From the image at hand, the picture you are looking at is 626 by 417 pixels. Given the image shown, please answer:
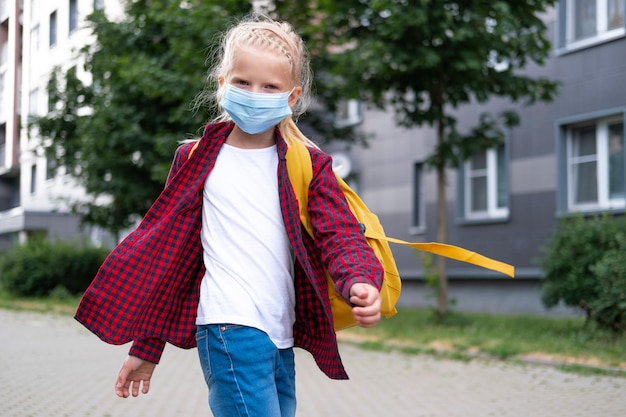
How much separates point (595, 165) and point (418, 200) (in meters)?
5.59

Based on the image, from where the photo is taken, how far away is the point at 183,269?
106 inches

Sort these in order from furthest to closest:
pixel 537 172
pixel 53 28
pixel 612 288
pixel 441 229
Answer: pixel 537 172, pixel 53 28, pixel 441 229, pixel 612 288

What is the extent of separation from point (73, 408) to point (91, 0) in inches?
567

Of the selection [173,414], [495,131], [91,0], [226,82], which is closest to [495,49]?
[495,131]

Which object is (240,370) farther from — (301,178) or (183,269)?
(301,178)

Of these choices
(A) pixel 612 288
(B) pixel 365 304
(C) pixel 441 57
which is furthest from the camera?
(C) pixel 441 57

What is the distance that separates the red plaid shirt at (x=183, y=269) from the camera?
258 cm

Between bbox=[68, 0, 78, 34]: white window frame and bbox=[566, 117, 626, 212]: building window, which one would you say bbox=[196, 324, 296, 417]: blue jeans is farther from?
bbox=[68, 0, 78, 34]: white window frame

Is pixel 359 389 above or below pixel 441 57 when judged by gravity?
below

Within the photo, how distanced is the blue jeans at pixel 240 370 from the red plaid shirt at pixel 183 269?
17 cm

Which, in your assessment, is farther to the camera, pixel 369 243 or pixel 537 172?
pixel 537 172

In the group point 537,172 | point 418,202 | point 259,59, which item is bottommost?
point 259,59

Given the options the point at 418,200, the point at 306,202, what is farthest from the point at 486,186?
the point at 306,202

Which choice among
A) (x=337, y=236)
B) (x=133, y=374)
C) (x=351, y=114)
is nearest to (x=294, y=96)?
(x=337, y=236)
